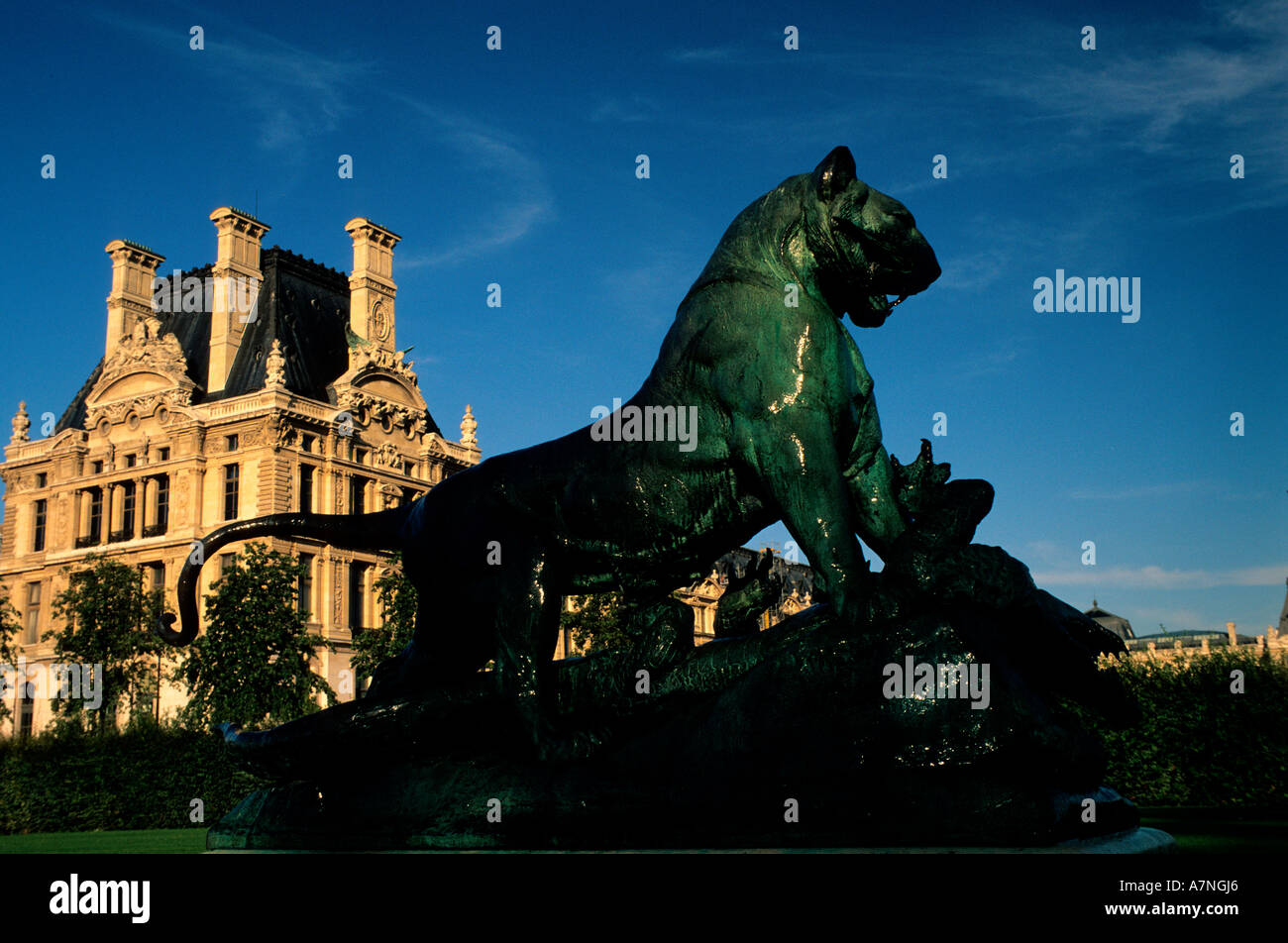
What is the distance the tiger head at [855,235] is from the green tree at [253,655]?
29724 millimetres

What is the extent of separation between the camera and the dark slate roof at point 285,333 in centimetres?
5069

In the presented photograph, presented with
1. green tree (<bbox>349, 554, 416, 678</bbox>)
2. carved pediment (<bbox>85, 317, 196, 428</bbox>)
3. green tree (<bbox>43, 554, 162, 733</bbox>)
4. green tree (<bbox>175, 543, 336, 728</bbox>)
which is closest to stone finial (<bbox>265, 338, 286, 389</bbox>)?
carved pediment (<bbox>85, 317, 196, 428</bbox>)

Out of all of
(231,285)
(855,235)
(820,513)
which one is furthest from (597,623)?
(820,513)

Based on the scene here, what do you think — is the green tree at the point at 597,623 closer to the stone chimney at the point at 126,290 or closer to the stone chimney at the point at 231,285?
the stone chimney at the point at 231,285

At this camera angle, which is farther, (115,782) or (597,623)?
(597,623)

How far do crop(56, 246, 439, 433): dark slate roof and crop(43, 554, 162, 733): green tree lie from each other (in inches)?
410

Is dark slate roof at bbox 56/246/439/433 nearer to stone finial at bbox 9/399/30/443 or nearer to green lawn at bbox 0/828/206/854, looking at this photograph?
stone finial at bbox 9/399/30/443

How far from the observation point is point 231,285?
50.8 metres

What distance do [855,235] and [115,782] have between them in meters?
20.8

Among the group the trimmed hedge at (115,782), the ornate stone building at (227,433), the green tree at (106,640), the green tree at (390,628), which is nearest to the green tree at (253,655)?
the green tree at (390,628)

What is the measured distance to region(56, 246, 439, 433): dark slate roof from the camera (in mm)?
50688

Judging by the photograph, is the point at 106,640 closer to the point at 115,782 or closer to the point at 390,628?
the point at 390,628

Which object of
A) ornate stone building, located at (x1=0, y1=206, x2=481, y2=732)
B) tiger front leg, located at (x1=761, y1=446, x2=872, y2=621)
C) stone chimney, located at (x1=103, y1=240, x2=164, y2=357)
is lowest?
tiger front leg, located at (x1=761, y1=446, x2=872, y2=621)
